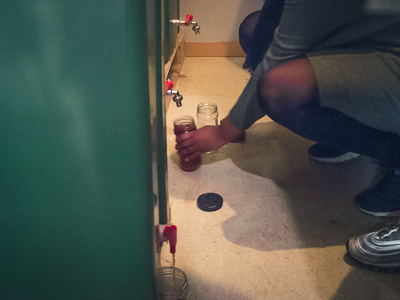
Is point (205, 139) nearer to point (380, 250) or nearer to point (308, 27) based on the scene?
point (308, 27)

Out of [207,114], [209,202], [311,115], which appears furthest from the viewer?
[207,114]

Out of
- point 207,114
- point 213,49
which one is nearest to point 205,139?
point 207,114

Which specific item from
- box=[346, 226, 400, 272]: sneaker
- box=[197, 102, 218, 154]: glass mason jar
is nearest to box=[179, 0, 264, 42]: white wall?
box=[197, 102, 218, 154]: glass mason jar

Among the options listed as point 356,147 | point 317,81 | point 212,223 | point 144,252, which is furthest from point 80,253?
point 356,147

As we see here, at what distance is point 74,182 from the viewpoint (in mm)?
581

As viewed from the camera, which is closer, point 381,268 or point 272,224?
point 381,268

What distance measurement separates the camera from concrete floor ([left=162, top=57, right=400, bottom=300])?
3.10 feet

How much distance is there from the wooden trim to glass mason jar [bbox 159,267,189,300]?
1.77 meters

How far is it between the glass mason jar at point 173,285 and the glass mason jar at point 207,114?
→ 760 mm

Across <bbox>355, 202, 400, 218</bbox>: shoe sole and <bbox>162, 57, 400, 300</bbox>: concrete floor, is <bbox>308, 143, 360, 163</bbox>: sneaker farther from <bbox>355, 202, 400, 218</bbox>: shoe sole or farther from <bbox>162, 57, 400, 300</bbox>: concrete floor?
<bbox>355, 202, 400, 218</bbox>: shoe sole

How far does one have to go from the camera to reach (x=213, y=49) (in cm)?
246

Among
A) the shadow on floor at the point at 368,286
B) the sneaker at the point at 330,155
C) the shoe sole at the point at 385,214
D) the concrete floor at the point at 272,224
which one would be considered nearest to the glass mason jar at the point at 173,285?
the concrete floor at the point at 272,224

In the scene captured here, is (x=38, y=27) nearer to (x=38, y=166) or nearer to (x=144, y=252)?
(x=38, y=166)

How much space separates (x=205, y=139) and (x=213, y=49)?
1.34 metres
